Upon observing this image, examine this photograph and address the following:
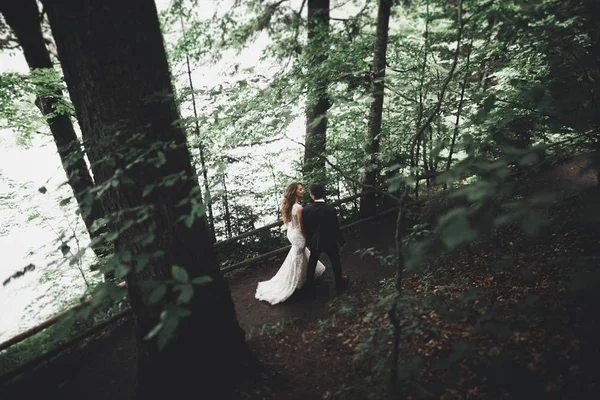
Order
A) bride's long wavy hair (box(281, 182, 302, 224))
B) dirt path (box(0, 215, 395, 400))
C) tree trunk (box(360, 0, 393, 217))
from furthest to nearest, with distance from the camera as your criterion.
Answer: tree trunk (box(360, 0, 393, 217)), bride's long wavy hair (box(281, 182, 302, 224)), dirt path (box(0, 215, 395, 400))

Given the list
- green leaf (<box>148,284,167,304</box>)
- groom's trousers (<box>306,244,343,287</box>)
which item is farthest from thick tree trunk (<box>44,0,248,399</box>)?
groom's trousers (<box>306,244,343,287</box>)

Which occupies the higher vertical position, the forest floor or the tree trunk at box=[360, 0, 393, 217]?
the tree trunk at box=[360, 0, 393, 217]

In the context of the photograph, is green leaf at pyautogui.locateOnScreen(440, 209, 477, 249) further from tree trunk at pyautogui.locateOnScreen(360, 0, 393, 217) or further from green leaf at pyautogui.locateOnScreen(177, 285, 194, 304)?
tree trunk at pyautogui.locateOnScreen(360, 0, 393, 217)

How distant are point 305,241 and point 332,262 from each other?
1.99 ft

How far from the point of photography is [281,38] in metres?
8.06

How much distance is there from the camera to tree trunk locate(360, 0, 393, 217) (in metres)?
6.62

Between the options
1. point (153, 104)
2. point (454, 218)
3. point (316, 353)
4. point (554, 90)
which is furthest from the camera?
point (316, 353)

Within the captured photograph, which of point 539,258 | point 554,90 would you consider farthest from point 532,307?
point 539,258

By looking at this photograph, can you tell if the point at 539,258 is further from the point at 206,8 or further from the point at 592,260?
the point at 206,8

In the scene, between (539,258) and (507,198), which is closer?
(539,258)

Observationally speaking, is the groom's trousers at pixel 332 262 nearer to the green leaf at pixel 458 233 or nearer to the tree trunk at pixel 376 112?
the tree trunk at pixel 376 112

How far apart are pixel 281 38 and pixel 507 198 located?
6.70 m

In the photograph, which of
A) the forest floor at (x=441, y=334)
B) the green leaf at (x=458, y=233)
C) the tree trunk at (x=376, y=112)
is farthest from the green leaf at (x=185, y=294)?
the tree trunk at (x=376, y=112)

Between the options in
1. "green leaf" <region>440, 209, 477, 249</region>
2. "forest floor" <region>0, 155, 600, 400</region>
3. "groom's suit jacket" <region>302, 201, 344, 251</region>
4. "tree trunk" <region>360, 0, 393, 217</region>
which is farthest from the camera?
"tree trunk" <region>360, 0, 393, 217</region>
